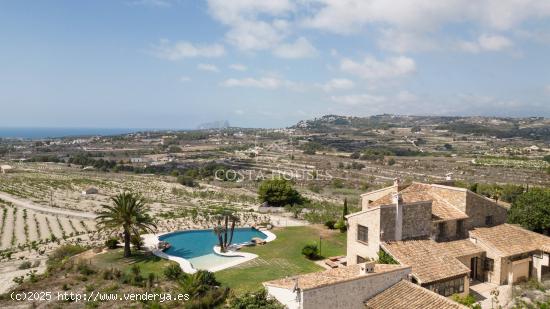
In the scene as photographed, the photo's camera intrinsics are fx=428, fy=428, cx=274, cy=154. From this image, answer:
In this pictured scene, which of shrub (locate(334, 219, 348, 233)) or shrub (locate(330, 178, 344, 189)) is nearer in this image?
shrub (locate(334, 219, 348, 233))

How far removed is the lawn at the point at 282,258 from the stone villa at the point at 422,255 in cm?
356

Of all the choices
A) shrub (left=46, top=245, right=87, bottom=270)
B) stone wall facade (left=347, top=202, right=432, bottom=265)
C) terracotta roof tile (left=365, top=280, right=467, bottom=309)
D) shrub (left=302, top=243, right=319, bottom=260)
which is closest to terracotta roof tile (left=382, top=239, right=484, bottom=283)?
stone wall facade (left=347, top=202, right=432, bottom=265)

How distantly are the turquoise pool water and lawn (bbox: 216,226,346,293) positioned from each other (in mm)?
2558

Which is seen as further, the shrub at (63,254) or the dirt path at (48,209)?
the dirt path at (48,209)

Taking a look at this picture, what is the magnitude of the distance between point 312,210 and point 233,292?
2445 cm

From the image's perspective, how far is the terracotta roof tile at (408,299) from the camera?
54.5 ft

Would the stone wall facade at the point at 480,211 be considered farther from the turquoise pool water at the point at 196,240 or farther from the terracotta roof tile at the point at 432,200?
the turquoise pool water at the point at 196,240

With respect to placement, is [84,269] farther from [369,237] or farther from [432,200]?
[432,200]

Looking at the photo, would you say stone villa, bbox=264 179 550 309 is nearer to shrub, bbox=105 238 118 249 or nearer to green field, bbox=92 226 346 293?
green field, bbox=92 226 346 293

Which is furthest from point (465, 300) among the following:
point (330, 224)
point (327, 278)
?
point (330, 224)

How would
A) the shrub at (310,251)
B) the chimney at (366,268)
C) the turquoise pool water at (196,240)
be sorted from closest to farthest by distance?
the chimney at (366,268)
the shrub at (310,251)
the turquoise pool water at (196,240)

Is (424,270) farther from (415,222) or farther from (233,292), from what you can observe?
(233,292)

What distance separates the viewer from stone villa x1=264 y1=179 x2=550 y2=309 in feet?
55.6

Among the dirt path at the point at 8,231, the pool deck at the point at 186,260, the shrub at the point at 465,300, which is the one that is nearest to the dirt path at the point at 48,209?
the dirt path at the point at 8,231
